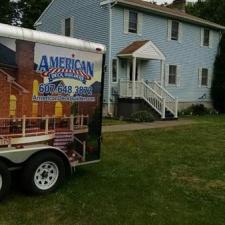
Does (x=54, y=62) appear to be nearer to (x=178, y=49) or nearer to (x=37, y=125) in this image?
(x=37, y=125)

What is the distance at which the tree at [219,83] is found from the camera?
30531mm

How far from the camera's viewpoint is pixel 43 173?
7.52 m

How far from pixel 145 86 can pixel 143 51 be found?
1.90 metres

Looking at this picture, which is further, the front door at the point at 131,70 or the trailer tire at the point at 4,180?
the front door at the point at 131,70

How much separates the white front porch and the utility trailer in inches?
584

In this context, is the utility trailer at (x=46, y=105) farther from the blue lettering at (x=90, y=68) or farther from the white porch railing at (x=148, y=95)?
the white porch railing at (x=148, y=95)

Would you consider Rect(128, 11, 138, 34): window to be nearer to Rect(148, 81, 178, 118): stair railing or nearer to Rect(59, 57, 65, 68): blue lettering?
Rect(148, 81, 178, 118): stair railing

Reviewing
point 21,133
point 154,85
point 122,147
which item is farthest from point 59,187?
point 154,85

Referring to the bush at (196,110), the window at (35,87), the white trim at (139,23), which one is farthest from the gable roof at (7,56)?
the bush at (196,110)

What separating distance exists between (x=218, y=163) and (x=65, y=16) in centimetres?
1878

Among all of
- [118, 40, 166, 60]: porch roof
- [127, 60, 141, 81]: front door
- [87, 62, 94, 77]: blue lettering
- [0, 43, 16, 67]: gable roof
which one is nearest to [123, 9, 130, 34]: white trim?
[118, 40, 166, 60]: porch roof

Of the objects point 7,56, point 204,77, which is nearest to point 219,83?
point 204,77

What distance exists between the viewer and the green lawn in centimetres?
642

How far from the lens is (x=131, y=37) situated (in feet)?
81.4
